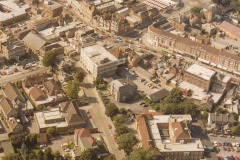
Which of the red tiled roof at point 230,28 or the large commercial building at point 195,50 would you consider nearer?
the large commercial building at point 195,50

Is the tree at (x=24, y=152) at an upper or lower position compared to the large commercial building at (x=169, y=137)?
upper

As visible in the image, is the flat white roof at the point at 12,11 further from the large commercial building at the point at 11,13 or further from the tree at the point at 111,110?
the tree at the point at 111,110

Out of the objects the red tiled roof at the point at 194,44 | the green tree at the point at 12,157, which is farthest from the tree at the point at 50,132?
the red tiled roof at the point at 194,44

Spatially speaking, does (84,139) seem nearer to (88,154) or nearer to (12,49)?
(88,154)

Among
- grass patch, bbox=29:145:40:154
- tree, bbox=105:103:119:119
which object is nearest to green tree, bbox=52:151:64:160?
grass patch, bbox=29:145:40:154

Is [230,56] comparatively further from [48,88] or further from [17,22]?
[17,22]

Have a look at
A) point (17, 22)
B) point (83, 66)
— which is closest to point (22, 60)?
point (83, 66)

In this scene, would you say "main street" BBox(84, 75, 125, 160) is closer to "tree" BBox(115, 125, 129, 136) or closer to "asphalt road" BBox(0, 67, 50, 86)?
"tree" BBox(115, 125, 129, 136)
